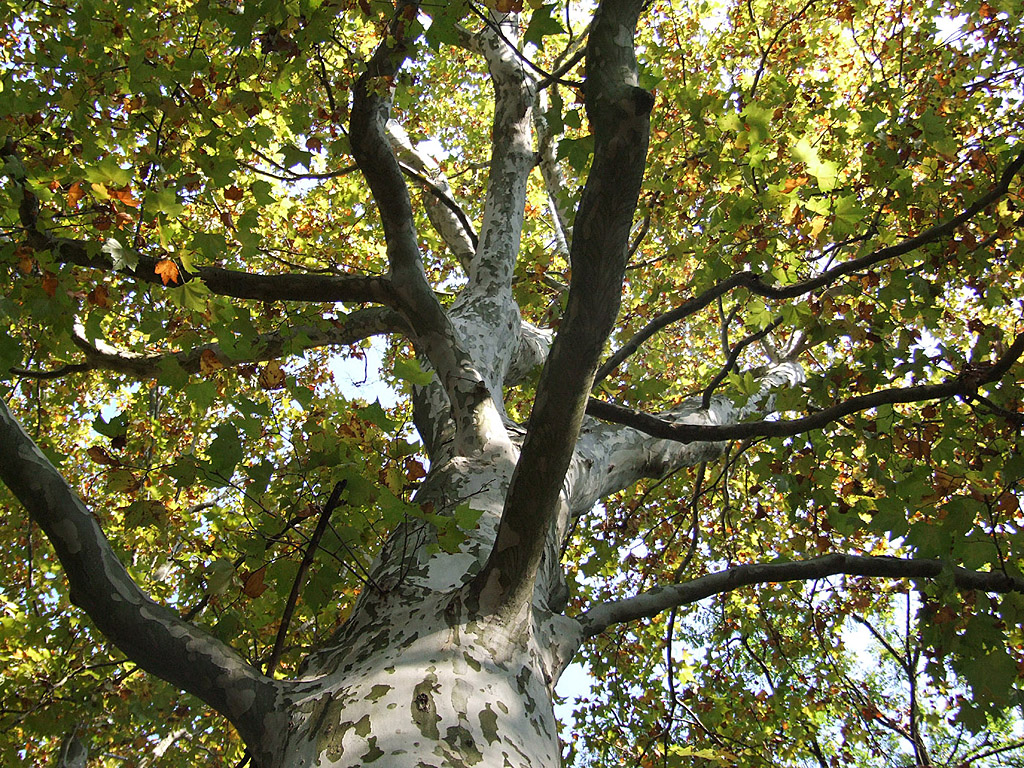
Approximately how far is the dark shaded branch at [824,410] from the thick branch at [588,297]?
3.98 feet

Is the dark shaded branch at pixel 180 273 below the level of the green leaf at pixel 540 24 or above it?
below

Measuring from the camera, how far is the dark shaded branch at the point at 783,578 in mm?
2199

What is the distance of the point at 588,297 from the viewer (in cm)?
148

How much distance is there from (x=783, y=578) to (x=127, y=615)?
2092 millimetres

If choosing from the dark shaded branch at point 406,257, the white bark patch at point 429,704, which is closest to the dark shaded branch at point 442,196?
the dark shaded branch at point 406,257

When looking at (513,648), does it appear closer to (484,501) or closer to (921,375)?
(484,501)

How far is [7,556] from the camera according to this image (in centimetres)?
693

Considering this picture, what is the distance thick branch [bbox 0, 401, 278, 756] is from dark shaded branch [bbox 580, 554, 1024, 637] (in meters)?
1.07

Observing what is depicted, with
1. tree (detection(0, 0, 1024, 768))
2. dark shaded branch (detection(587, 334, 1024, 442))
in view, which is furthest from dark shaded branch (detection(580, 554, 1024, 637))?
dark shaded branch (detection(587, 334, 1024, 442))

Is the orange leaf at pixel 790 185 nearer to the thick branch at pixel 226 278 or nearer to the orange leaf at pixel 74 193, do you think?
the thick branch at pixel 226 278

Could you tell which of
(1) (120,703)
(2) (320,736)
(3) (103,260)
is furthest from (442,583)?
(1) (120,703)

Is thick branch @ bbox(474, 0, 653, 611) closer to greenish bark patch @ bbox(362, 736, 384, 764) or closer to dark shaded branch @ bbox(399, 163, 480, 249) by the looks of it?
greenish bark patch @ bbox(362, 736, 384, 764)

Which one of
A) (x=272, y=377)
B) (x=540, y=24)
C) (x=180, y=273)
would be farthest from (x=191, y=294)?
(x=540, y=24)

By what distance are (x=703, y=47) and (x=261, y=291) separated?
709 centimetres
